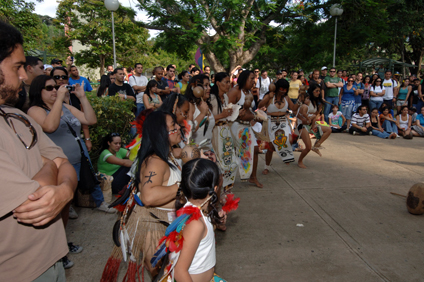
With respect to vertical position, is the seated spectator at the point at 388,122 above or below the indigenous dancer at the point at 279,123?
below

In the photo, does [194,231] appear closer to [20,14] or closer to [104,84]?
[104,84]

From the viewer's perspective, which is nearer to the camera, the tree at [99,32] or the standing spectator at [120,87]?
the standing spectator at [120,87]

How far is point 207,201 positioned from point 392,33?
21.4 meters

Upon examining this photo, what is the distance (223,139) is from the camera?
454 cm

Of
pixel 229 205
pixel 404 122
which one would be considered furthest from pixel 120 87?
pixel 404 122

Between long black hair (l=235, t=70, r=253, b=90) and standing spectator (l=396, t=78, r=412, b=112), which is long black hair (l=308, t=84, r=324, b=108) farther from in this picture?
standing spectator (l=396, t=78, r=412, b=112)

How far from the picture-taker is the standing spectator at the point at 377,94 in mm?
10992

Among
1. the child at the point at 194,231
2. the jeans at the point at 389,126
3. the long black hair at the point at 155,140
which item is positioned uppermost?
the long black hair at the point at 155,140

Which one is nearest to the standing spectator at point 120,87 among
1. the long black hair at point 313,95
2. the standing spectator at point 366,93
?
the long black hair at point 313,95

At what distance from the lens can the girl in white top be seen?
1788mm

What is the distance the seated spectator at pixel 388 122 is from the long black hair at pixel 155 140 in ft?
31.9

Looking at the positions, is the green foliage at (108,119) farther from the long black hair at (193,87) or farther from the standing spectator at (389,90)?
the standing spectator at (389,90)

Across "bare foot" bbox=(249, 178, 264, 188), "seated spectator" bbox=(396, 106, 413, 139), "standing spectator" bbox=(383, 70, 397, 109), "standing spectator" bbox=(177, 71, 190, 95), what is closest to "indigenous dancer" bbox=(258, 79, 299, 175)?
"bare foot" bbox=(249, 178, 264, 188)

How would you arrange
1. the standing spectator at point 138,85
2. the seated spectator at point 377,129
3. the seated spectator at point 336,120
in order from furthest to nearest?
1. the seated spectator at point 336,120
2. the seated spectator at point 377,129
3. the standing spectator at point 138,85
